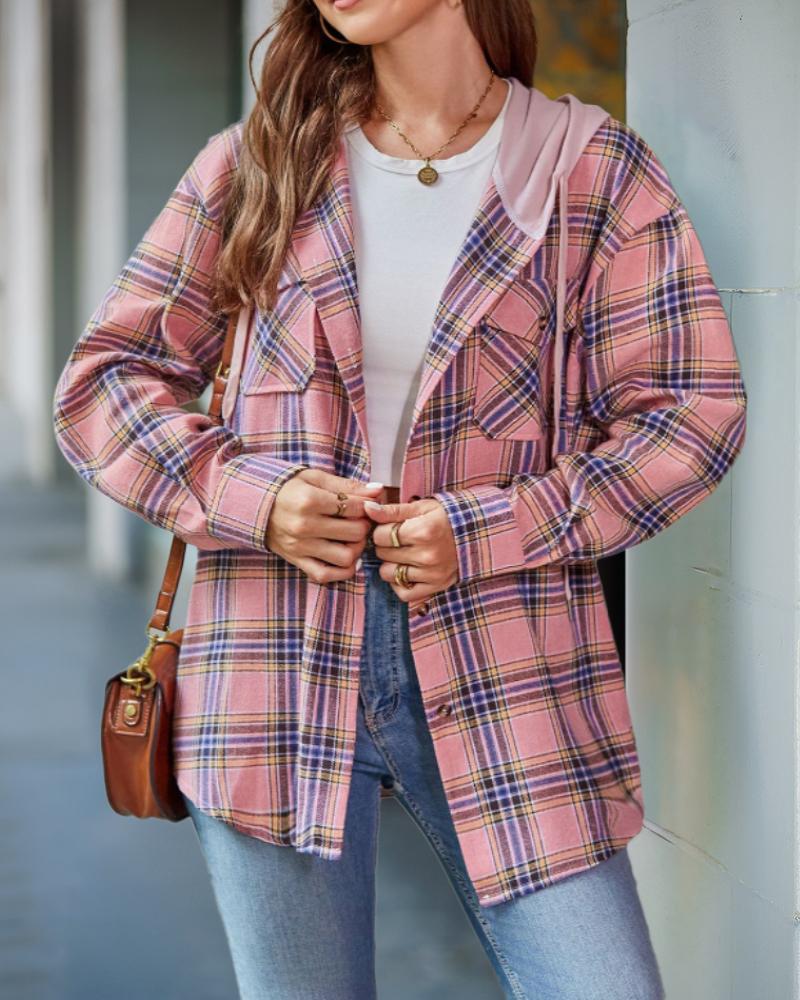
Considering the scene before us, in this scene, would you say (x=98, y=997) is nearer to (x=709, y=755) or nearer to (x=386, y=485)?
(x=709, y=755)

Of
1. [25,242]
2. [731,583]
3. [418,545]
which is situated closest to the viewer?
[418,545]

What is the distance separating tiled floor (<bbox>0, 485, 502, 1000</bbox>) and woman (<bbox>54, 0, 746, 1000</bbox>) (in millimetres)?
1500

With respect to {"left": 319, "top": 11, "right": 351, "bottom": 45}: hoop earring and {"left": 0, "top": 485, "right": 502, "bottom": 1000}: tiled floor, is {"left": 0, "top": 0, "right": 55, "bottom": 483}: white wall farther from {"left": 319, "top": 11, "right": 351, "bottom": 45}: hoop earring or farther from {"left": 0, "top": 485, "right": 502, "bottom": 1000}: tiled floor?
{"left": 319, "top": 11, "right": 351, "bottom": 45}: hoop earring

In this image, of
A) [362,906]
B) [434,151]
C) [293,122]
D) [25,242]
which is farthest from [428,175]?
[25,242]

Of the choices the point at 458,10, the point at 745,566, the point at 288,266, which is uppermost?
the point at 458,10

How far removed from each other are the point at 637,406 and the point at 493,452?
16 cm

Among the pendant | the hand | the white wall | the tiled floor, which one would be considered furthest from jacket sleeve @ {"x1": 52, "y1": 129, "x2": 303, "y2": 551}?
the white wall

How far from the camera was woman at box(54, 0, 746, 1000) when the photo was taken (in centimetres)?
135

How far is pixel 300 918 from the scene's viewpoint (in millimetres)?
1375

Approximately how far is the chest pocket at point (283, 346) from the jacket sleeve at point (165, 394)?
6 cm

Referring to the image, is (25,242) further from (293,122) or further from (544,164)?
(544,164)

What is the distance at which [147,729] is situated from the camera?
4.65ft

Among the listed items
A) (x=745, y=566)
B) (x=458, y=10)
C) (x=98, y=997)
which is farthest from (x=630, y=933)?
(x=98, y=997)

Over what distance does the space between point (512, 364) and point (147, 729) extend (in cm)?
52
